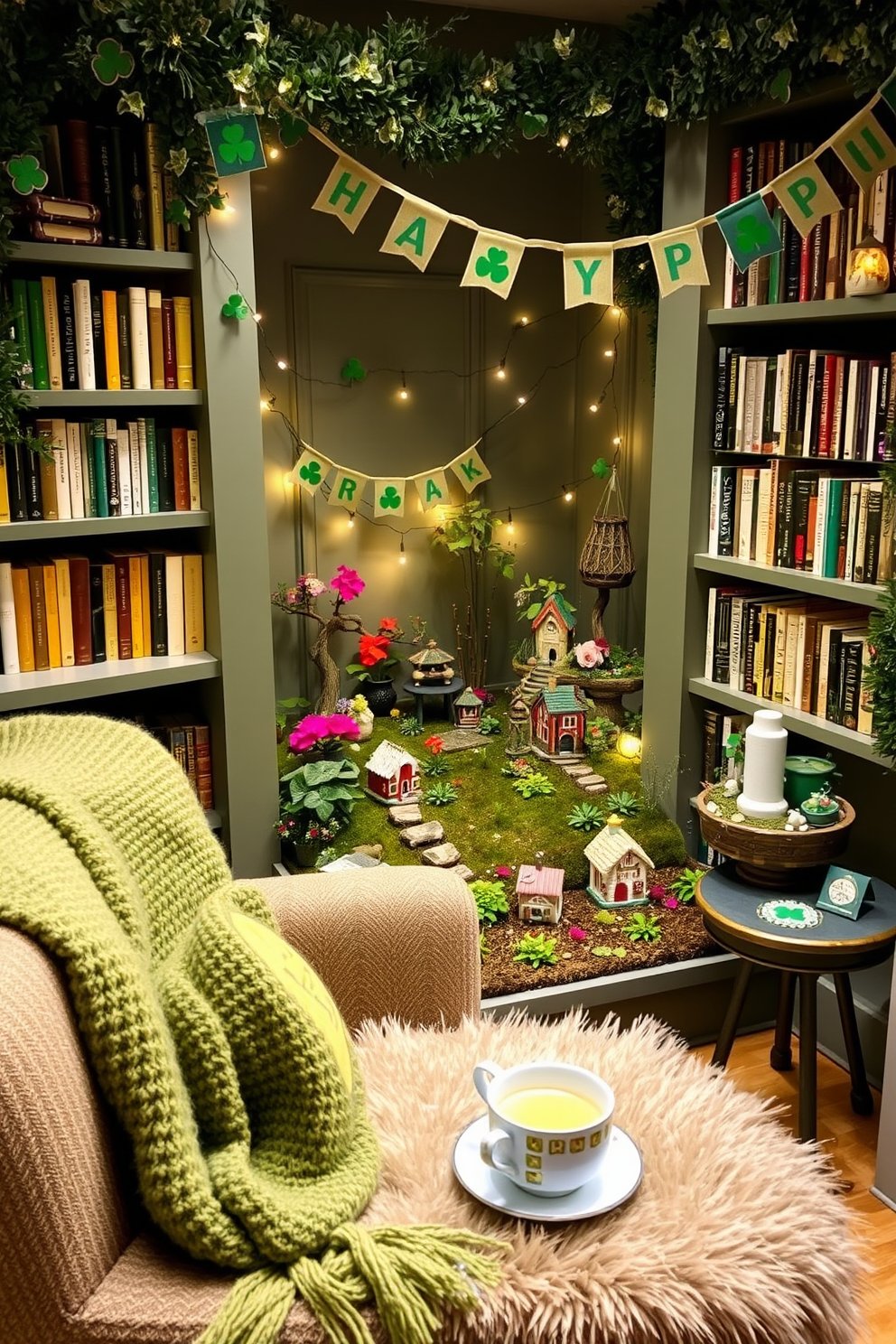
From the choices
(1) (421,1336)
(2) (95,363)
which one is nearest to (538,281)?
(2) (95,363)

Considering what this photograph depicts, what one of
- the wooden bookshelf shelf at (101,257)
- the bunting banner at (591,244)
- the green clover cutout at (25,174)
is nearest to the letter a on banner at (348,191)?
the bunting banner at (591,244)

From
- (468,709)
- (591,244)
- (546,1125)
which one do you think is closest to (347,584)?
(468,709)

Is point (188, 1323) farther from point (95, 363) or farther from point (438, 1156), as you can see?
point (95, 363)

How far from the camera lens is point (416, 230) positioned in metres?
2.42

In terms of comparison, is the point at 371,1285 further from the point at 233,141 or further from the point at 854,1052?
the point at 233,141

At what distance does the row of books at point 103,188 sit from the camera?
2.27 m

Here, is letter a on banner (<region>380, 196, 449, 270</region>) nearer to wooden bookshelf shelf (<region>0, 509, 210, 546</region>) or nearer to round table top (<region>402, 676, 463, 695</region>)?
wooden bookshelf shelf (<region>0, 509, 210, 546</region>)

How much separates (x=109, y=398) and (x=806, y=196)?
1.45m

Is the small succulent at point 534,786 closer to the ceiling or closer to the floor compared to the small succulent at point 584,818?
closer to the ceiling

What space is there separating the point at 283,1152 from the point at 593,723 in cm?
219

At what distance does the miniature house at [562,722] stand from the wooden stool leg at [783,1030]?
88 centimetres

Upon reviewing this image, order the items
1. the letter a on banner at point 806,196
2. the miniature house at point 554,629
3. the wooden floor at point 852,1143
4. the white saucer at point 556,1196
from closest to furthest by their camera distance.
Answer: the white saucer at point 556,1196, the wooden floor at point 852,1143, the letter a on banner at point 806,196, the miniature house at point 554,629

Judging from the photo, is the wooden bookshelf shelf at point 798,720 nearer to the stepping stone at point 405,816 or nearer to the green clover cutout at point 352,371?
the stepping stone at point 405,816

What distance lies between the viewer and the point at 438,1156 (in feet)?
4.10
